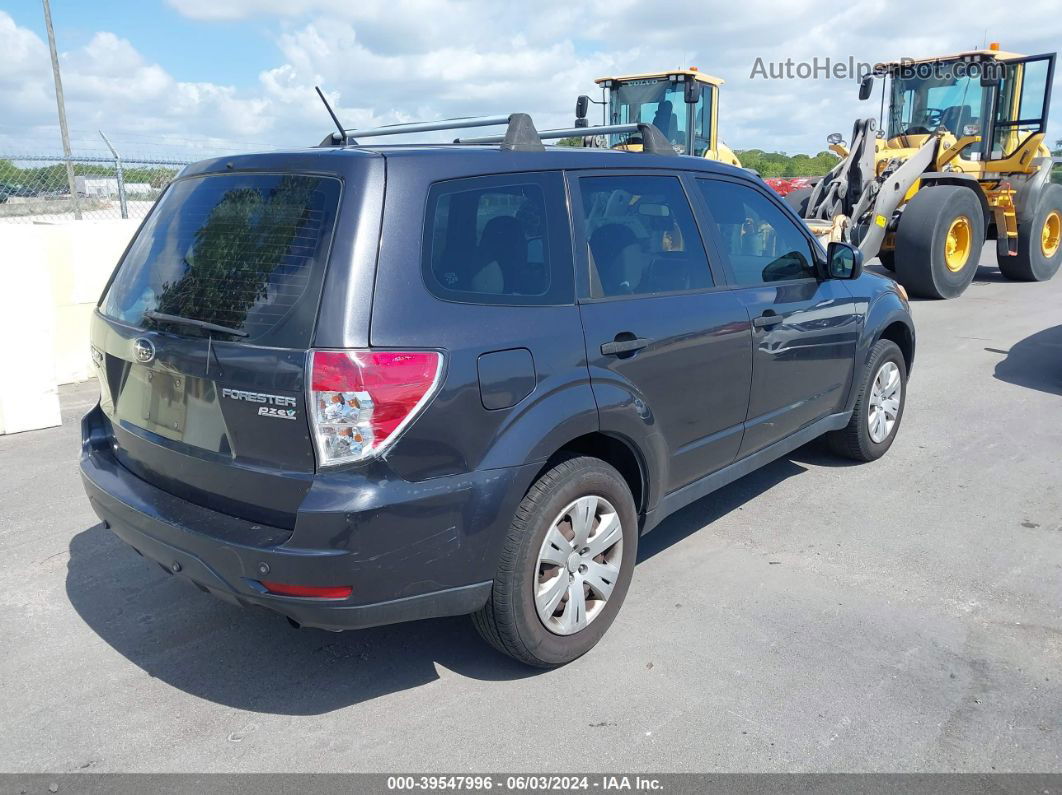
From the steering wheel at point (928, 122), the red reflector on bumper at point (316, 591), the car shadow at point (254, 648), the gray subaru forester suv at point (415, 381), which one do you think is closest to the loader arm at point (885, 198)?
the steering wheel at point (928, 122)

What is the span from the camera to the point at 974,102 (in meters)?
13.0

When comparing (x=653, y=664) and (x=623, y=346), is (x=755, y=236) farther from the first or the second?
(x=653, y=664)

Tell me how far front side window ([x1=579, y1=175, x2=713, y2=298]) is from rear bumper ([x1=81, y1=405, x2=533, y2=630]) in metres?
1.03

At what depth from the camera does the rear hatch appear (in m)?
2.71

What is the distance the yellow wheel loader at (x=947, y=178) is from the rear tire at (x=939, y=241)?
15mm

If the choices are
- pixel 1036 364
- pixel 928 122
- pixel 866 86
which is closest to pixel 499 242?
pixel 1036 364

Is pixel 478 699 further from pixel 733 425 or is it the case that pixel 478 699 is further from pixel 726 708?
pixel 733 425

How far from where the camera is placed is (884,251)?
42.0ft

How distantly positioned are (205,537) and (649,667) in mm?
1683

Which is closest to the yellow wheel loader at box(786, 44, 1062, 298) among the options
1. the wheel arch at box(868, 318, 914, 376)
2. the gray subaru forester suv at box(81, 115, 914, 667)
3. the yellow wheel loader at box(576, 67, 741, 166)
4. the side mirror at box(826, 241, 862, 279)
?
the yellow wheel loader at box(576, 67, 741, 166)

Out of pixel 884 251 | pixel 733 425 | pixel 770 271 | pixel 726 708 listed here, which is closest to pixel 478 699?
pixel 726 708

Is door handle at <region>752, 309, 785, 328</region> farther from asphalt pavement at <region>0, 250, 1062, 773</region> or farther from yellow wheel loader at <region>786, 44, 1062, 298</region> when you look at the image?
yellow wheel loader at <region>786, 44, 1062, 298</region>

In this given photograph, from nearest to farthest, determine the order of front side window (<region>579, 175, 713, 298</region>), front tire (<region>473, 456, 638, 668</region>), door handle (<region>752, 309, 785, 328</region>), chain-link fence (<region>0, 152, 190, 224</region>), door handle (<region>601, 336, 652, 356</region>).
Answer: front tire (<region>473, 456, 638, 668</region>), door handle (<region>601, 336, 652, 356</region>), front side window (<region>579, 175, 713, 298</region>), door handle (<region>752, 309, 785, 328</region>), chain-link fence (<region>0, 152, 190, 224</region>)

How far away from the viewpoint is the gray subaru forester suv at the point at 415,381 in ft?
8.77
